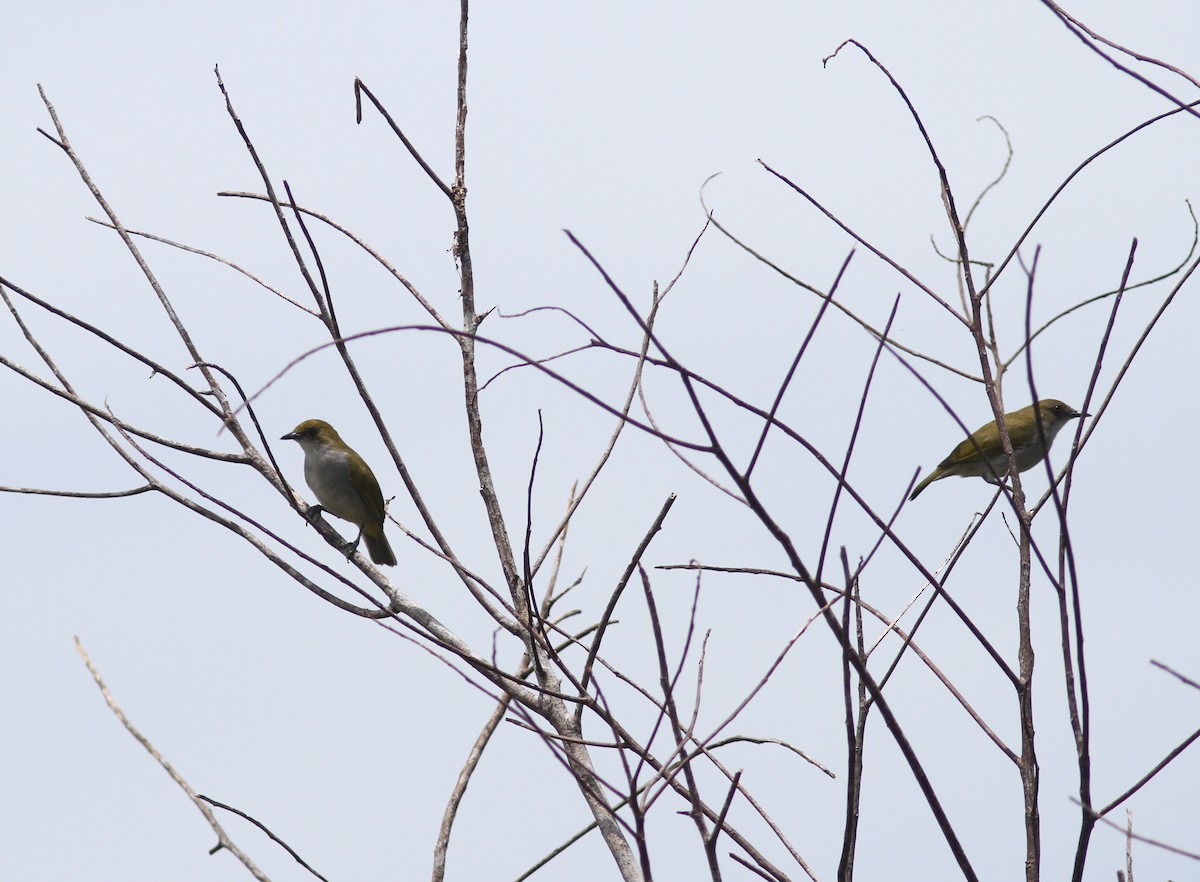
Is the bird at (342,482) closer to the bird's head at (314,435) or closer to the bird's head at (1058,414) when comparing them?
the bird's head at (314,435)

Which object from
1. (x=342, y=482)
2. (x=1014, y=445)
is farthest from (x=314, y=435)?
(x=1014, y=445)

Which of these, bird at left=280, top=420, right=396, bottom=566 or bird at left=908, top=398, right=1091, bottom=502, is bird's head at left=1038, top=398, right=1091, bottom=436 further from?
bird at left=280, top=420, right=396, bottom=566

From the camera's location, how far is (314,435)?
9.16m

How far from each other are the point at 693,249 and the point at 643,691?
53.9 inches

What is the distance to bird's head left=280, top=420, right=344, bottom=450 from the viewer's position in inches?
360

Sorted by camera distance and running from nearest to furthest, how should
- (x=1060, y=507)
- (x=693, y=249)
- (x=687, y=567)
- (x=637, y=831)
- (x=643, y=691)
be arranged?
(x=637, y=831) < (x=1060, y=507) < (x=687, y=567) < (x=643, y=691) < (x=693, y=249)

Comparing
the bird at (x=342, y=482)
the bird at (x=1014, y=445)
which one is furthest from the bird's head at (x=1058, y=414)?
the bird at (x=342, y=482)

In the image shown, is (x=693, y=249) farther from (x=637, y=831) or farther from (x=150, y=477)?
(x=637, y=831)

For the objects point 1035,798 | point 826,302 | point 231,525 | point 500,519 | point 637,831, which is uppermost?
point 500,519

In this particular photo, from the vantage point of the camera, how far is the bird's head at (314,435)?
30.0 ft

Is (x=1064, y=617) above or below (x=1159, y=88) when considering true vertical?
below

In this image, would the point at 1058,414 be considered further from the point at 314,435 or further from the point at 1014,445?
the point at 314,435

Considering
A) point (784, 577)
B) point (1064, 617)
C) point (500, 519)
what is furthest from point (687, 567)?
point (500, 519)

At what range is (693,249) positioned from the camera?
3467mm
